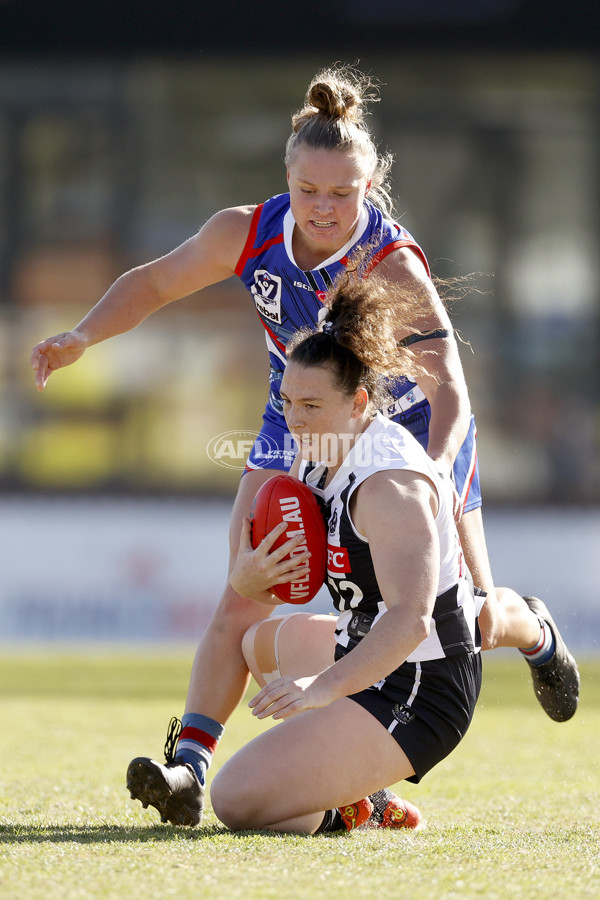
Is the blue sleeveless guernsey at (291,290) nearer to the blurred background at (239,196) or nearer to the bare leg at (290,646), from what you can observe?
the bare leg at (290,646)

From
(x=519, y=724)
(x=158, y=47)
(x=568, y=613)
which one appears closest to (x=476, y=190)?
(x=158, y=47)

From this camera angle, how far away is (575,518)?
33.9ft

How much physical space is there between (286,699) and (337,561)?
0.53 metres

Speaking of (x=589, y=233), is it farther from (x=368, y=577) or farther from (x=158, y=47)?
(x=368, y=577)

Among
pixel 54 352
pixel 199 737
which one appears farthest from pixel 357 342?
pixel 199 737

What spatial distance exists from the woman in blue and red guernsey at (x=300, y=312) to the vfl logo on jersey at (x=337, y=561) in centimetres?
40

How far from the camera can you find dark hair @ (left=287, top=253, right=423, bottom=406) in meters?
3.28

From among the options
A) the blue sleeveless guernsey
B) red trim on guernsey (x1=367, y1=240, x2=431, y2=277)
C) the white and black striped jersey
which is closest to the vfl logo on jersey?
the white and black striped jersey

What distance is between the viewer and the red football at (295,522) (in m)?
3.38

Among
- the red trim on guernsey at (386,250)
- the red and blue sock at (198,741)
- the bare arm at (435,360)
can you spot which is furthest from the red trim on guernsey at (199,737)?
the red trim on guernsey at (386,250)

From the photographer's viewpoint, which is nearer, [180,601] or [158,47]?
[180,601]

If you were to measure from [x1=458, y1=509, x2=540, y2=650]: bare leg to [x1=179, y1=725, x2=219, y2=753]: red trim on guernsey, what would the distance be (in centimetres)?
95

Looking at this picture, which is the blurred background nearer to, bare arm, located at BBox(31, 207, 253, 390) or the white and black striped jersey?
bare arm, located at BBox(31, 207, 253, 390)

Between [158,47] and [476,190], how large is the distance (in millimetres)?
3551
